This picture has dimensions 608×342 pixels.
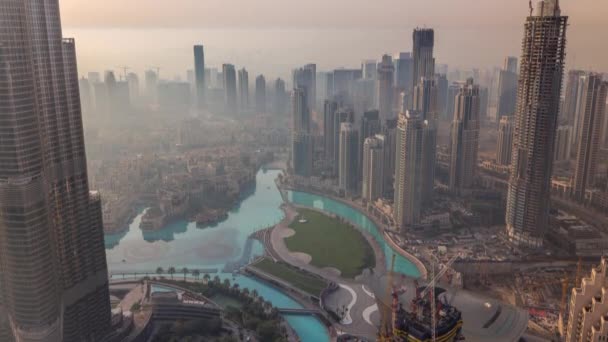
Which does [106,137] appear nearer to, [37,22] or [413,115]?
[413,115]

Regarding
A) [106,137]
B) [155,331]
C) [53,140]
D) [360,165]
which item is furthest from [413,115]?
[106,137]

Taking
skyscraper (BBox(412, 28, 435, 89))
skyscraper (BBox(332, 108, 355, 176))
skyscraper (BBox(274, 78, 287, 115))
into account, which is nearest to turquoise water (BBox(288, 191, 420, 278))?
skyscraper (BBox(332, 108, 355, 176))

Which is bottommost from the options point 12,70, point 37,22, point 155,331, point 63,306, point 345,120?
point 155,331

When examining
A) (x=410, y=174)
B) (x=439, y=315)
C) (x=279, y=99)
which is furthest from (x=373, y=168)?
(x=279, y=99)

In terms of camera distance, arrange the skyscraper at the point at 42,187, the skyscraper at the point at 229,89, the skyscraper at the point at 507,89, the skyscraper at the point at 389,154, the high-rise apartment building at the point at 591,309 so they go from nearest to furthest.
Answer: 1. the high-rise apartment building at the point at 591,309
2. the skyscraper at the point at 42,187
3. the skyscraper at the point at 389,154
4. the skyscraper at the point at 507,89
5. the skyscraper at the point at 229,89

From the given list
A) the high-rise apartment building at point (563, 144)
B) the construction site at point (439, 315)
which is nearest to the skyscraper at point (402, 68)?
the high-rise apartment building at point (563, 144)

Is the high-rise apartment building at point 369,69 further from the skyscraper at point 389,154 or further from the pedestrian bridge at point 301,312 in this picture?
the pedestrian bridge at point 301,312

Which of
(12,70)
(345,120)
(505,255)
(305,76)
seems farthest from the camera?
(305,76)
